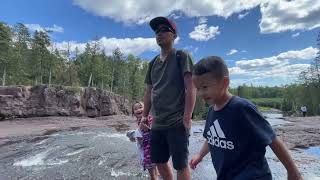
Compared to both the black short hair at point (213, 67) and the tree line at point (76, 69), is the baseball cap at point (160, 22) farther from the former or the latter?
the tree line at point (76, 69)

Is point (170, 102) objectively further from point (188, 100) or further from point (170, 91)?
point (188, 100)

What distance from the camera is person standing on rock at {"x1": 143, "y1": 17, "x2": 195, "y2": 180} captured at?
3.96m

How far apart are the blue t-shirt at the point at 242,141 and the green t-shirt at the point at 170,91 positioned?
56.9 inches

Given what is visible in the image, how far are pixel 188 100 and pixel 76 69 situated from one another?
70658 millimetres

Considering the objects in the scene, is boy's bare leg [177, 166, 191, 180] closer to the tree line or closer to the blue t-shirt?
the blue t-shirt

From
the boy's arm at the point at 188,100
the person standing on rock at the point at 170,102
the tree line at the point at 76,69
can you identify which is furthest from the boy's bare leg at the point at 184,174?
the tree line at the point at 76,69

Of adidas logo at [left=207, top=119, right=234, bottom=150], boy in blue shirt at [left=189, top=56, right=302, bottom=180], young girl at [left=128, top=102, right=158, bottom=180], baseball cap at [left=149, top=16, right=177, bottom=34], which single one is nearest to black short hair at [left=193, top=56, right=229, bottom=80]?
boy in blue shirt at [left=189, top=56, right=302, bottom=180]

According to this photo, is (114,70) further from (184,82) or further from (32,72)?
(184,82)

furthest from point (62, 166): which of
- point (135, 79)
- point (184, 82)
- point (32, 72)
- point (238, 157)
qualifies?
point (135, 79)

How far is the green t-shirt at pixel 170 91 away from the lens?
4041 mm

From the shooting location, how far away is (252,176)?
2.43 m

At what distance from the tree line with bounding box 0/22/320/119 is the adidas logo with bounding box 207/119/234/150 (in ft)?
132

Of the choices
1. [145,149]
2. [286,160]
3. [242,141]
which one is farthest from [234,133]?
[145,149]

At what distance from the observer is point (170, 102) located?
409 centimetres
